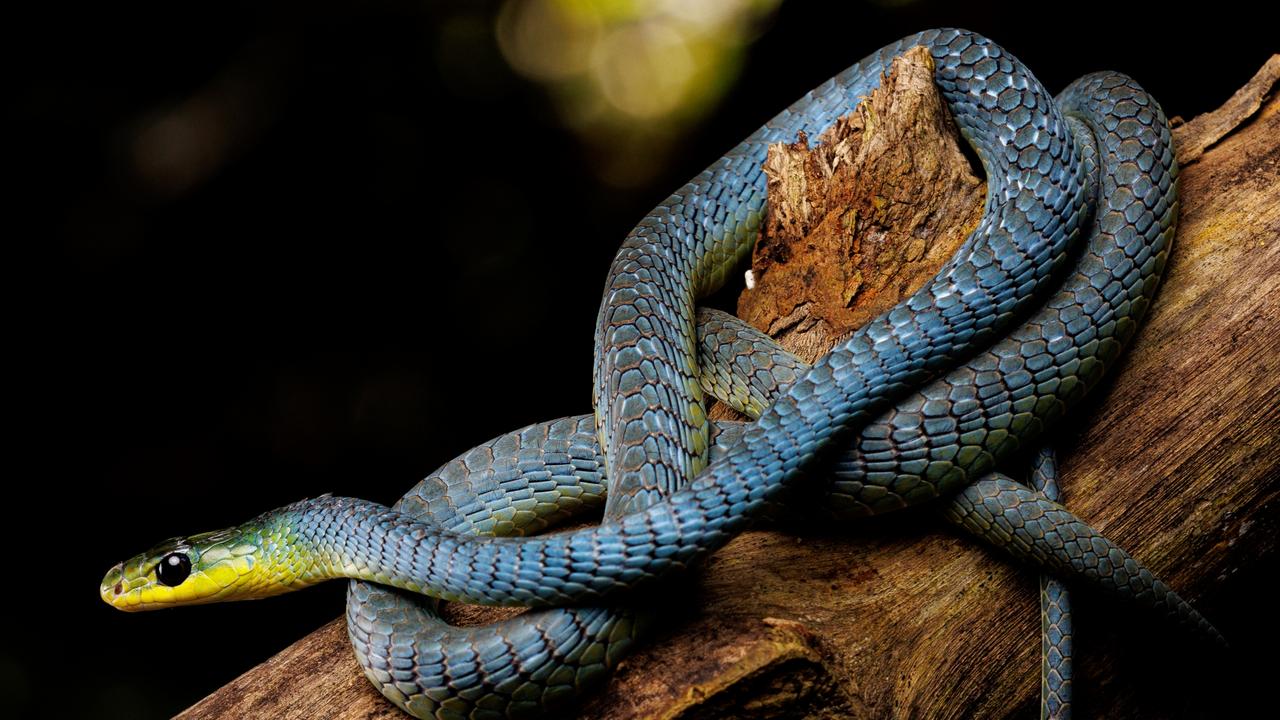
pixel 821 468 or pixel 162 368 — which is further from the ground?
pixel 162 368

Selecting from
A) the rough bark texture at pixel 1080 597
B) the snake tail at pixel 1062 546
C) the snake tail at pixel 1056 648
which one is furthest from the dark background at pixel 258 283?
the snake tail at pixel 1056 648

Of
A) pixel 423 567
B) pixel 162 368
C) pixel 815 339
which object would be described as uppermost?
pixel 162 368

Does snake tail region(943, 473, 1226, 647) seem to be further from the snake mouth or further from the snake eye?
the snake mouth

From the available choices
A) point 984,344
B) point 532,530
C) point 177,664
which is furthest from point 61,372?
point 984,344

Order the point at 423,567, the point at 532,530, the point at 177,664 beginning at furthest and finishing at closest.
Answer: the point at 177,664, the point at 532,530, the point at 423,567

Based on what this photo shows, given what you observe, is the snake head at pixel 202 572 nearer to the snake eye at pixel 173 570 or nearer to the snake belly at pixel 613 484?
the snake eye at pixel 173 570

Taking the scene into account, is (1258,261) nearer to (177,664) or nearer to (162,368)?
(162,368)

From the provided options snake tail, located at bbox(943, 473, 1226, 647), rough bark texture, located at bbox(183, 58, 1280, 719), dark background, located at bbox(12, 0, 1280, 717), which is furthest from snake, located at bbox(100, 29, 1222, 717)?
dark background, located at bbox(12, 0, 1280, 717)

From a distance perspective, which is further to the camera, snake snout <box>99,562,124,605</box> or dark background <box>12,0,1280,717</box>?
dark background <box>12,0,1280,717</box>
